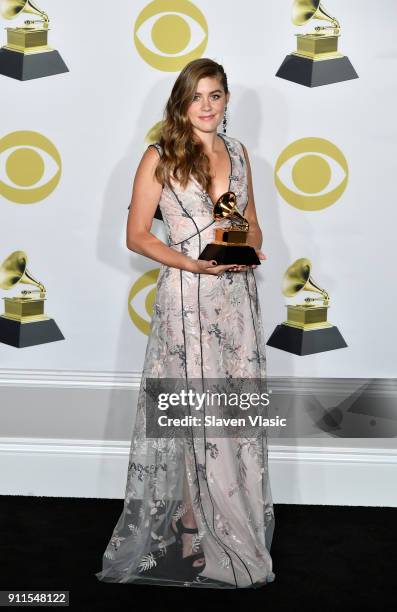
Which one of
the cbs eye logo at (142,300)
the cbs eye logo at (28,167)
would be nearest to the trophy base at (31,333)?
the cbs eye logo at (142,300)

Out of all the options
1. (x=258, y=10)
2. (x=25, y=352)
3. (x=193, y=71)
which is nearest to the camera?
(x=193, y=71)

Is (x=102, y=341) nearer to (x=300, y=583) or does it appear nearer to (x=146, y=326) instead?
(x=146, y=326)

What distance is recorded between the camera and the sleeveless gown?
3340 mm

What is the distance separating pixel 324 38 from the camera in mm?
4043

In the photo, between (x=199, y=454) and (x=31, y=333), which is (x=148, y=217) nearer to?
(x=199, y=454)

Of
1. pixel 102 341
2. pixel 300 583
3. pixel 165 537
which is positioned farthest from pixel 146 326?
pixel 300 583

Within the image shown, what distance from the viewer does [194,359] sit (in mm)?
3367

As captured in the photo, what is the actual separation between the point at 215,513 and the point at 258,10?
2162 mm

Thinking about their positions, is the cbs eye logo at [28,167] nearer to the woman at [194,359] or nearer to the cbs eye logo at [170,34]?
the cbs eye logo at [170,34]

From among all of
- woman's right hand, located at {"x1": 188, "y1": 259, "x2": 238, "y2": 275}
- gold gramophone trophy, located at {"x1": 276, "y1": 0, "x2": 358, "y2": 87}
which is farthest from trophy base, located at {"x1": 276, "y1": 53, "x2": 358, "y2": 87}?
woman's right hand, located at {"x1": 188, "y1": 259, "x2": 238, "y2": 275}

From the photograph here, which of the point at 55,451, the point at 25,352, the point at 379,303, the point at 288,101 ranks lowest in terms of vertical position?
the point at 55,451

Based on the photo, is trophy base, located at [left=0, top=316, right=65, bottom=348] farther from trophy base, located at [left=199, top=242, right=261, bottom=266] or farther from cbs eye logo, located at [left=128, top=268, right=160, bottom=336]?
trophy base, located at [left=199, top=242, right=261, bottom=266]

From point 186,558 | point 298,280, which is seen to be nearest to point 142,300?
point 298,280

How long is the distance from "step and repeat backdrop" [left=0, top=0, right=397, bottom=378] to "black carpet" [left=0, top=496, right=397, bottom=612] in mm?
647
